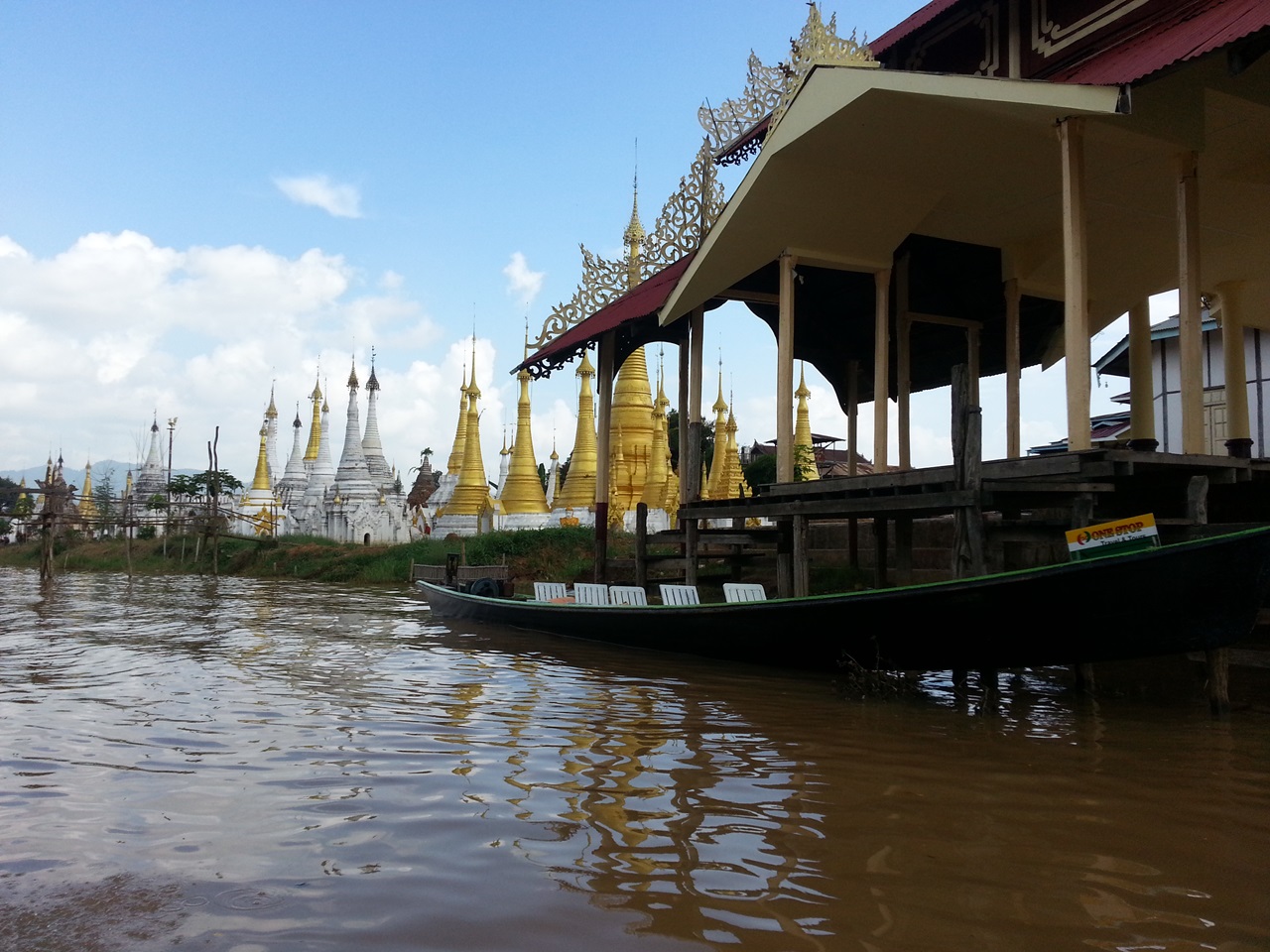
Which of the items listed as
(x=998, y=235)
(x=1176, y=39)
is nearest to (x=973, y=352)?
(x=998, y=235)

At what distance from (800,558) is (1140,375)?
461 cm

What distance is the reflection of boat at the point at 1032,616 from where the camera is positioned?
5.05 meters

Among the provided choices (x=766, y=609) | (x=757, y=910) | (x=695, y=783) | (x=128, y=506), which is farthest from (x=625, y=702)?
(x=128, y=506)

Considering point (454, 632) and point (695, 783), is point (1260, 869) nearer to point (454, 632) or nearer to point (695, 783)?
point (695, 783)

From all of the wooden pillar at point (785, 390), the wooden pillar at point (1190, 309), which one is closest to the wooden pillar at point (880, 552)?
the wooden pillar at point (785, 390)

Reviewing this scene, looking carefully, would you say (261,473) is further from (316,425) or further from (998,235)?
(998,235)

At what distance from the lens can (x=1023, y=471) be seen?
6168mm

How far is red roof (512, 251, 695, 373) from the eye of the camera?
10914 millimetres

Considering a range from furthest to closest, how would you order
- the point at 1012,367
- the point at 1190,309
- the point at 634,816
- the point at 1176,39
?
the point at 1012,367 < the point at 1190,309 < the point at 1176,39 < the point at 634,816

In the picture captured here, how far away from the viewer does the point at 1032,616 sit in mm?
5629

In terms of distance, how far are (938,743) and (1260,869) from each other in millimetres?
1986

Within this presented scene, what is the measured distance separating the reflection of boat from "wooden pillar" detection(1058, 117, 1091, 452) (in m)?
1.22

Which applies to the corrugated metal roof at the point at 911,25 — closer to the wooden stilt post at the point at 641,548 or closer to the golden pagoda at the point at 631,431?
the wooden stilt post at the point at 641,548

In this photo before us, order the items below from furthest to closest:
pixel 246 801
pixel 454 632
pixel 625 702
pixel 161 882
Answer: pixel 454 632 → pixel 625 702 → pixel 246 801 → pixel 161 882
